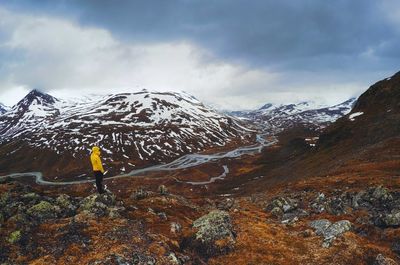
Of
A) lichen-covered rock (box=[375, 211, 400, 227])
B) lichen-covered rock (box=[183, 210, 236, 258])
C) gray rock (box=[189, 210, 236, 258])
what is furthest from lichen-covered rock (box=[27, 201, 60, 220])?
lichen-covered rock (box=[375, 211, 400, 227])

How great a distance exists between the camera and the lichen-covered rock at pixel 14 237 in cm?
2686

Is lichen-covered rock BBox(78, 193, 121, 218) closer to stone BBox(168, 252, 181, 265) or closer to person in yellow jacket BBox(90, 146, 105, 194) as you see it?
person in yellow jacket BBox(90, 146, 105, 194)

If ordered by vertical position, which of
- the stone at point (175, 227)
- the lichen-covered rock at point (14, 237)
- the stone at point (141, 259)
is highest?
the lichen-covered rock at point (14, 237)

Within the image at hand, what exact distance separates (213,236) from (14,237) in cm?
1555

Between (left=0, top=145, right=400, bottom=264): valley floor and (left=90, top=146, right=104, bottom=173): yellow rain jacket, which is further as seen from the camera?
(left=90, top=146, right=104, bottom=173): yellow rain jacket

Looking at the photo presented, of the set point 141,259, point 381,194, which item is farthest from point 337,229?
point 141,259

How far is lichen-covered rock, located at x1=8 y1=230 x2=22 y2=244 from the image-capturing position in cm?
2686

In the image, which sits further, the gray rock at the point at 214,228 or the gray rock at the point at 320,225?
the gray rock at the point at 320,225

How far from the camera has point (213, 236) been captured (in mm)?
30625

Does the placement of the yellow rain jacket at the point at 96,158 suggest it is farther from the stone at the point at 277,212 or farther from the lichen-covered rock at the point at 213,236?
the stone at the point at 277,212

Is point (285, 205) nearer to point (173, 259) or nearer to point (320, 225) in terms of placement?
point (320, 225)

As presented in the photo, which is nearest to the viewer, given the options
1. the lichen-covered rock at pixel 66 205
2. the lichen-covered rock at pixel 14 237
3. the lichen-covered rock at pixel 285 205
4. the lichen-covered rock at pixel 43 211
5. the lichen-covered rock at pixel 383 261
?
the lichen-covered rock at pixel 383 261

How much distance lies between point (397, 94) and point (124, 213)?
127 m

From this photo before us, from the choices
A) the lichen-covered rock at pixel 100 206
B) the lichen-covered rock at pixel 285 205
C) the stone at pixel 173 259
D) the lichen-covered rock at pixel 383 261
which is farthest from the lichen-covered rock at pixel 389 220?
the lichen-covered rock at pixel 100 206
